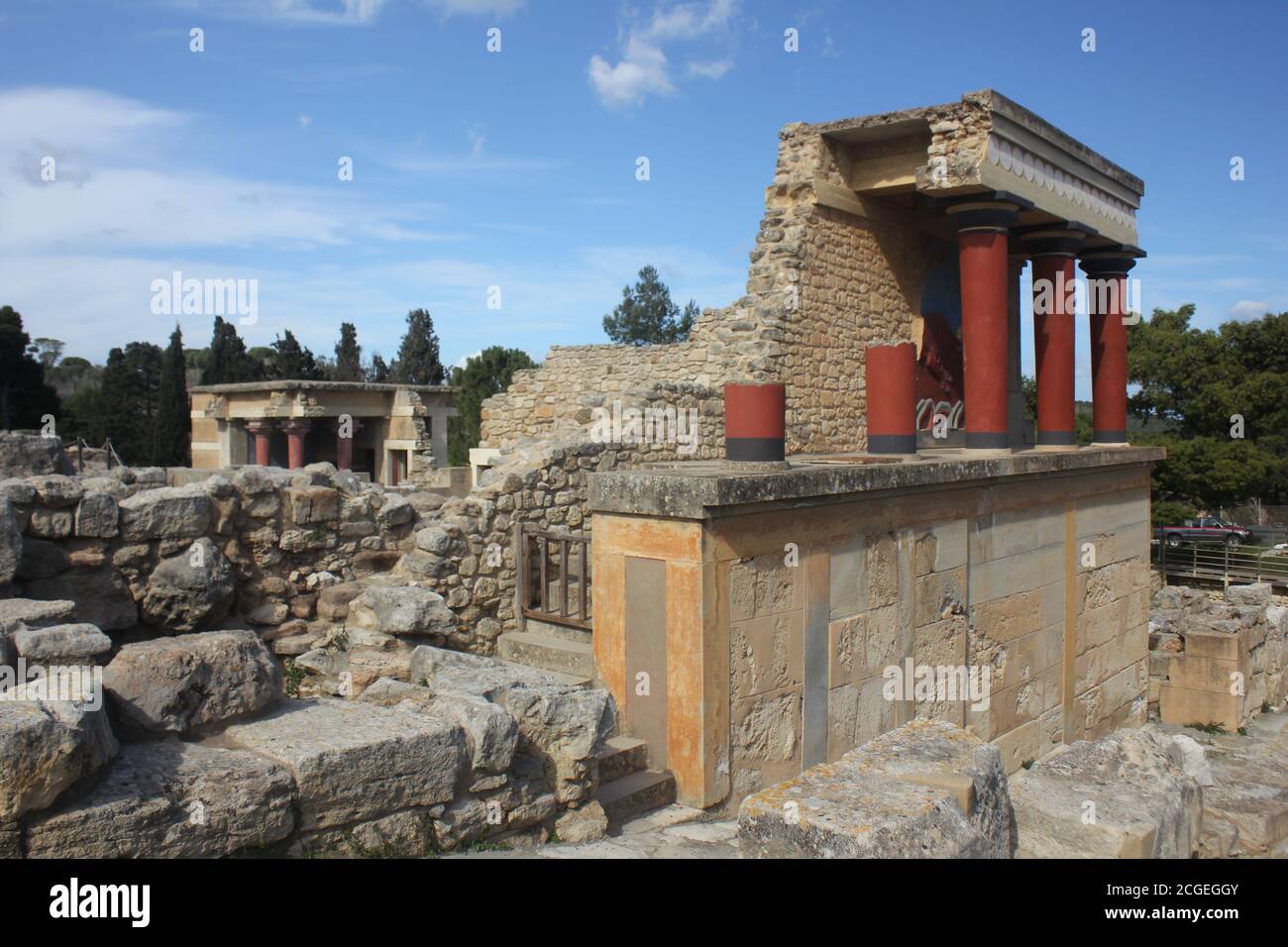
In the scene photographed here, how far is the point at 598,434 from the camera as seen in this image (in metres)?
10.2

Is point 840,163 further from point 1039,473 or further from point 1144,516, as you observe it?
point 1144,516

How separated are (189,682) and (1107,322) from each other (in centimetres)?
1448

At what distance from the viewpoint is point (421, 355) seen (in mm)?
44219

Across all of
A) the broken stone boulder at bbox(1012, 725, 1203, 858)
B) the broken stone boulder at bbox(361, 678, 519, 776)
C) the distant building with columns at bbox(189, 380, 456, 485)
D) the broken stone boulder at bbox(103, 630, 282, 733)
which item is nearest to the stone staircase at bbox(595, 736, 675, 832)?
the broken stone boulder at bbox(361, 678, 519, 776)

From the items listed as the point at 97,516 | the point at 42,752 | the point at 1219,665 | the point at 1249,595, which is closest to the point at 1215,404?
the point at 1249,595

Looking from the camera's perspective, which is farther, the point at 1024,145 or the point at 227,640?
the point at 1024,145

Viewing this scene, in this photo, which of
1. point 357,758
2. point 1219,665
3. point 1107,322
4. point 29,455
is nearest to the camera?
point 357,758

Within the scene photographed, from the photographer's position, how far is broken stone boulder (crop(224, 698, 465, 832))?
405 centimetres

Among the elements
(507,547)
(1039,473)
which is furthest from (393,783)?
(1039,473)

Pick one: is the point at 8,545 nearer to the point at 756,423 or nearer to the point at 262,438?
the point at 756,423

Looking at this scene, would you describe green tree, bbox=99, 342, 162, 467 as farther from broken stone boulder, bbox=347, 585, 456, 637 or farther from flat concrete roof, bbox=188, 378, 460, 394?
broken stone boulder, bbox=347, 585, 456, 637

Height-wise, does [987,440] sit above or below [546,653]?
above

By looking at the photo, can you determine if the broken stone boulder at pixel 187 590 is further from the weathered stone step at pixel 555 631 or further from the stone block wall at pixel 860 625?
the stone block wall at pixel 860 625
